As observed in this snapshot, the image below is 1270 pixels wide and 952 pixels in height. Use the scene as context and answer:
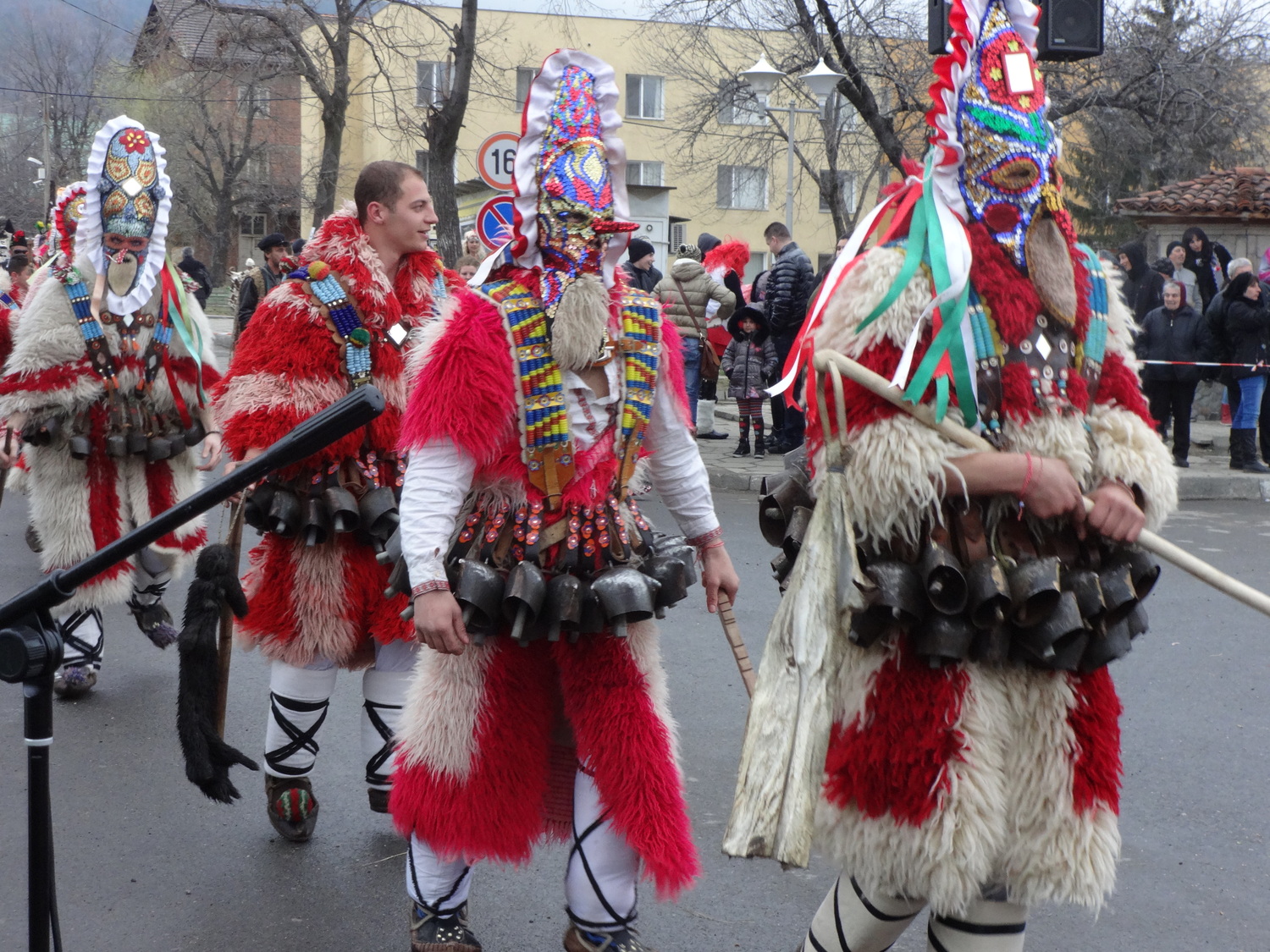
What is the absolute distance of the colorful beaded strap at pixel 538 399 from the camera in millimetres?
3092

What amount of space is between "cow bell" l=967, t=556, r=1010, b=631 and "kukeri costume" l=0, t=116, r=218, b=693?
4158mm

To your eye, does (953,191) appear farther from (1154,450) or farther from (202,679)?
(202,679)

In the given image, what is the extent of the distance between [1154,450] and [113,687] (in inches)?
191

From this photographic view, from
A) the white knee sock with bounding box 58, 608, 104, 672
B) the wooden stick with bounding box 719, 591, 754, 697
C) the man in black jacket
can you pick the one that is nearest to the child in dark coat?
the man in black jacket

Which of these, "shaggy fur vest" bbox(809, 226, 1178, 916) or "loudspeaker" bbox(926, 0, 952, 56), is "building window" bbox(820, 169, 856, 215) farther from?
"shaggy fur vest" bbox(809, 226, 1178, 916)

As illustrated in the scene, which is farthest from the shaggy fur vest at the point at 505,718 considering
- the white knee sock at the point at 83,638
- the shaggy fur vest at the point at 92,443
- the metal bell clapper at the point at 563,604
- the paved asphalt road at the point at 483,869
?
the white knee sock at the point at 83,638

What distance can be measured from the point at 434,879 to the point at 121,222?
3.83 m

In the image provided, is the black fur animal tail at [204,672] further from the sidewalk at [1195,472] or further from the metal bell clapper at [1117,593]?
the sidewalk at [1195,472]

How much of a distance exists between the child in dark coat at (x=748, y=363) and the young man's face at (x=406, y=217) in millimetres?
8161

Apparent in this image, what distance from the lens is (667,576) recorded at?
316cm

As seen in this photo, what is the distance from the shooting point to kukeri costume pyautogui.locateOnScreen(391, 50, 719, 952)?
3.05m

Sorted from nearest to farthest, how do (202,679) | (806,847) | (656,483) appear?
(202,679) → (806,847) → (656,483)

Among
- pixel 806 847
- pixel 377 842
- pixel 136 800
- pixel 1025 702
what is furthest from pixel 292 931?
pixel 1025 702

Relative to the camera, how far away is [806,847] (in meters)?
2.42
